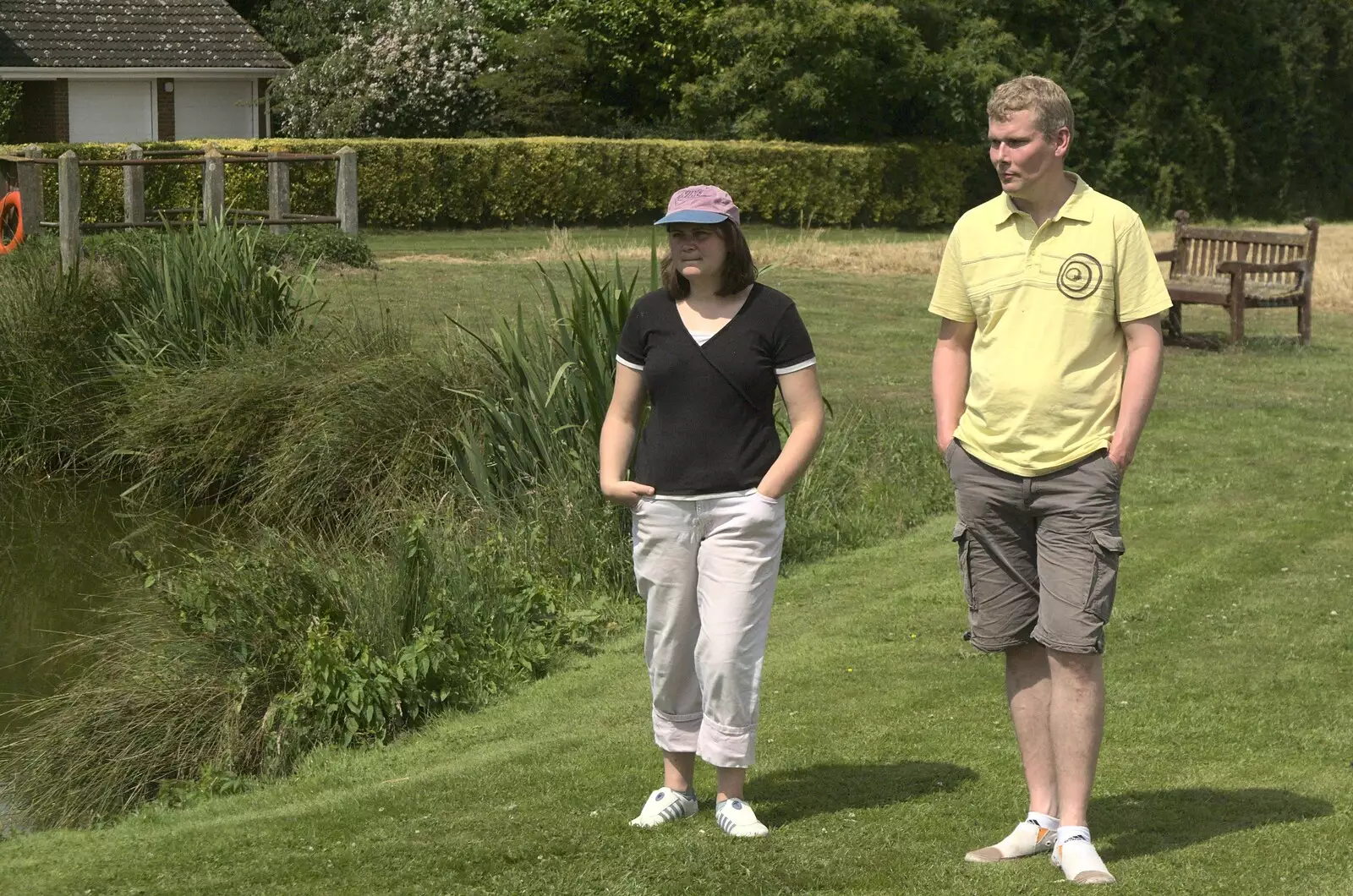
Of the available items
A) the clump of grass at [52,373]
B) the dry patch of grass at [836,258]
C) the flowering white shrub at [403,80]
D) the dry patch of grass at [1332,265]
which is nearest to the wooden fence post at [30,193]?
the dry patch of grass at [836,258]

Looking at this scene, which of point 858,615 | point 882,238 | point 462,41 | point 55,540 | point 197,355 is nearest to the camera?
point 858,615

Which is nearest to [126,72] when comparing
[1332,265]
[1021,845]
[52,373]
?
[1332,265]

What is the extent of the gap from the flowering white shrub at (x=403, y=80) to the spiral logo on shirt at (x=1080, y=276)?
3059 cm

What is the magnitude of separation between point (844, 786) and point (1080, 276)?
6.09ft

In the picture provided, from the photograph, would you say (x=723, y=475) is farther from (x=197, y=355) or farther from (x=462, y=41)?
(x=462, y=41)

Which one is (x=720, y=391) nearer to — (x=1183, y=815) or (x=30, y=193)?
(x=1183, y=815)

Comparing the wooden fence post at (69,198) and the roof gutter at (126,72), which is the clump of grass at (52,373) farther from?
the roof gutter at (126,72)

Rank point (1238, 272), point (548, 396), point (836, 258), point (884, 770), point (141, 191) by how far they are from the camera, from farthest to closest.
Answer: point (836, 258) → point (141, 191) → point (1238, 272) → point (548, 396) → point (884, 770)

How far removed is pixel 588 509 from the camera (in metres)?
8.85

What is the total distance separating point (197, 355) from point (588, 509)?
474 centimetres

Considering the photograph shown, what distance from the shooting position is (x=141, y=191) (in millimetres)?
21016

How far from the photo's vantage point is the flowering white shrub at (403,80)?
33938mm

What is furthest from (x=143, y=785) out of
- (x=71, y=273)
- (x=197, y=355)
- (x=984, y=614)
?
(x=71, y=273)

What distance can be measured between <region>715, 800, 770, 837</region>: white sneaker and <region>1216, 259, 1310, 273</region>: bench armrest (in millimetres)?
11865
